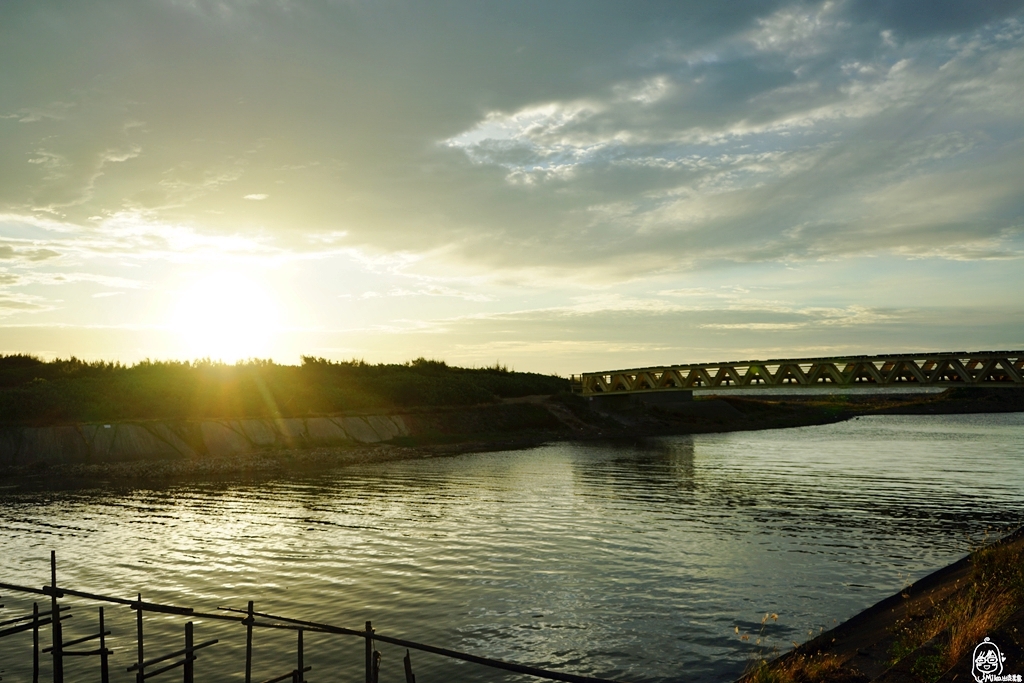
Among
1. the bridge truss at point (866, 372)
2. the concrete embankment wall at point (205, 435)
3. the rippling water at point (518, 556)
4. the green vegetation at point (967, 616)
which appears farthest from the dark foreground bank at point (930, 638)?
the concrete embankment wall at point (205, 435)

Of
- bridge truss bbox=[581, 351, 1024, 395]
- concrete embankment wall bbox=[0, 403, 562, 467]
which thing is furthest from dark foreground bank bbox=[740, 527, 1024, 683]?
concrete embankment wall bbox=[0, 403, 562, 467]

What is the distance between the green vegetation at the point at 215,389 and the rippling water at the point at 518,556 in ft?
59.8

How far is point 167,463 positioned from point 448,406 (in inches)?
1244

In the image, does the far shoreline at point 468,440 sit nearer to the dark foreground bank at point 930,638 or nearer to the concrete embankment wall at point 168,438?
the concrete embankment wall at point 168,438

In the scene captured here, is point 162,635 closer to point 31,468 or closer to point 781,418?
point 31,468

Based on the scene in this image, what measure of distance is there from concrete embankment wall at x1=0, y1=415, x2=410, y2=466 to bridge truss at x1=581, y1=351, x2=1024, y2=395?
33056 millimetres

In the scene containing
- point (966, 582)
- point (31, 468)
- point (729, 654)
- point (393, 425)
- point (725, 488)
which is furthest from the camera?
point (393, 425)

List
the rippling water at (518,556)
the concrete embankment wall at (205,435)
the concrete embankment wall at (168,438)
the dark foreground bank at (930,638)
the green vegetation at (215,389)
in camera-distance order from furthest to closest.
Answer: the green vegetation at (215,389)
the concrete embankment wall at (205,435)
the concrete embankment wall at (168,438)
the rippling water at (518,556)
the dark foreground bank at (930,638)

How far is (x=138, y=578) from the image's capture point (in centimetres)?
2039

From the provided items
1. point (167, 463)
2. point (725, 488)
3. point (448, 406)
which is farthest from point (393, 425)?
point (725, 488)

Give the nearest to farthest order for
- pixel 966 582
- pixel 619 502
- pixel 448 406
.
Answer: pixel 966 582, pixel 619 502, pixel 448 406

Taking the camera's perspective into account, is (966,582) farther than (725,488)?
No

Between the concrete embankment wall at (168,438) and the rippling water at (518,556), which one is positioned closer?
the rippling water at (518,556)

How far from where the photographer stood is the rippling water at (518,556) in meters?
14.7
